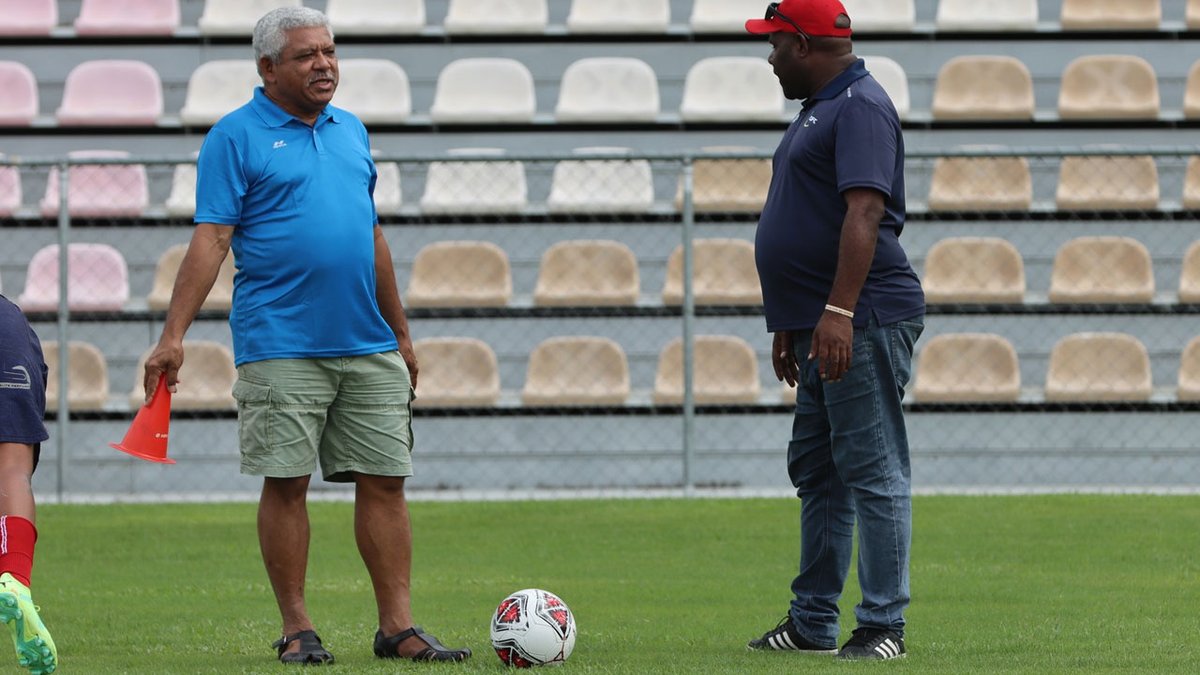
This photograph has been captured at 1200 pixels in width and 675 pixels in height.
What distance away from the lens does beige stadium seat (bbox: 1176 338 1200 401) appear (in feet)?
35.2

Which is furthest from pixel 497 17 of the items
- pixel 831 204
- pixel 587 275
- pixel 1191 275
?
pixel 831 204

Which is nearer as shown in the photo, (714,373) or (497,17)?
(714,373)

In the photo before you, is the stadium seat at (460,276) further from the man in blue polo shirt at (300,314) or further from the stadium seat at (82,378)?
the man in blue polo shirt at (300,314)

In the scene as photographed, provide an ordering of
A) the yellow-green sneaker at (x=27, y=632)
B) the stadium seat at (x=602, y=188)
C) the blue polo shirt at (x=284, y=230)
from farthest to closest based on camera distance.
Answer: the stadium seat at (x=602, y=188) → the blue polo shirt at (x=284, y=230) → the yellow-green sneaker at (x=27, y=632)

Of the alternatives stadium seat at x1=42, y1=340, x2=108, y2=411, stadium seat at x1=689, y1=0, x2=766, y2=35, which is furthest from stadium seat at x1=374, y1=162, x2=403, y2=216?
stadium seat at x1=689, y1=0, x2=766, y2=35

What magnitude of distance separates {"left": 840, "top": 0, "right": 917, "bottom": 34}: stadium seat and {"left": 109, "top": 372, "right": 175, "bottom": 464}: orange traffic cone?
8.96 meters

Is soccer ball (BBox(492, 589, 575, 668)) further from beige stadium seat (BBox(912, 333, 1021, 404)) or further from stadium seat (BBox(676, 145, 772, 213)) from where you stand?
stadium seat (BBox(676, 145, 772, 213))

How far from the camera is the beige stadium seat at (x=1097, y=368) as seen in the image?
35.4ft

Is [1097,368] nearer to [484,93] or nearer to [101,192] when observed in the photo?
[484,93]

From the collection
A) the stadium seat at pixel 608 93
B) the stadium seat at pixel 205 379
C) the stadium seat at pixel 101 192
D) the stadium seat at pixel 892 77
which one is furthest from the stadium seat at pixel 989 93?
the stadium seat at pixel 101 192

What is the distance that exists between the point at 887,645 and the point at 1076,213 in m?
7.58

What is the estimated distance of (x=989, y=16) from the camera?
1291 cm

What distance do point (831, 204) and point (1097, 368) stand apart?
679cm

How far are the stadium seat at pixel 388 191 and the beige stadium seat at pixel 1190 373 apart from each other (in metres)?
5.31
